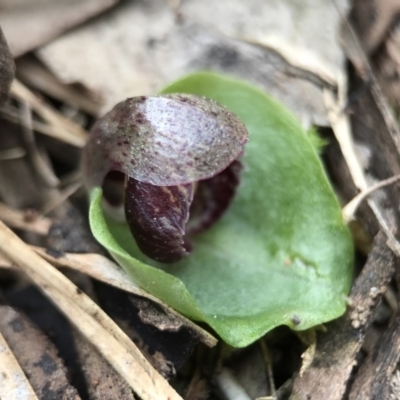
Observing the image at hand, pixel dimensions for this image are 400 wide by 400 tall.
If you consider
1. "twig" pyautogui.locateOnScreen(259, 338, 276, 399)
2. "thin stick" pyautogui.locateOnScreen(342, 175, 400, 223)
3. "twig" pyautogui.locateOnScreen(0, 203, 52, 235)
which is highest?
"thin stick" pyautogui.locateOnScreen(342, 175, 400, 223)

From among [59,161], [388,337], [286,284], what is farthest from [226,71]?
[388,337]

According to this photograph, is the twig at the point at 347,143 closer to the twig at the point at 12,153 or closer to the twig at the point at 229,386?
the twig at the point at 229,386

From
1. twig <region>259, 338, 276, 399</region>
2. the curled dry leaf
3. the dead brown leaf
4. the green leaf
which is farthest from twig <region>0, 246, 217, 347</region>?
the dead brown leaf

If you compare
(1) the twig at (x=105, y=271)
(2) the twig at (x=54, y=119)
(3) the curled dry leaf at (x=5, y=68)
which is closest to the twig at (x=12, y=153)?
(2) the twig at (x=54, y=119)

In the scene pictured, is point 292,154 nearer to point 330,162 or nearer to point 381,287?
point 330,162

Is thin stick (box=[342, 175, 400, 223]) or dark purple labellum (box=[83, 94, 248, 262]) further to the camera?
thin stick (box=[342, 175, 400, 223])

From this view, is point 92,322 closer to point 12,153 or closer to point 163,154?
point 163,154

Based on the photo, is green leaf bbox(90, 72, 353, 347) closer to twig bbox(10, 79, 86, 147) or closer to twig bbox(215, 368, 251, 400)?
twig bbox(215, 368, 251, 400)

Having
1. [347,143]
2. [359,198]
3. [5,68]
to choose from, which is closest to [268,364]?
[359,198]
